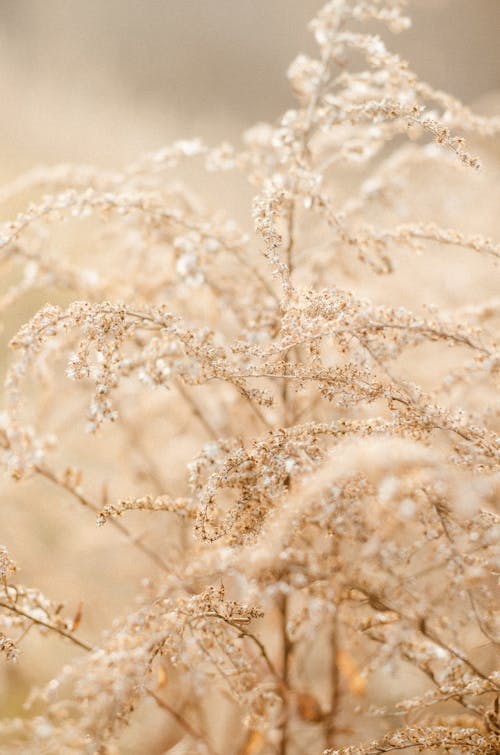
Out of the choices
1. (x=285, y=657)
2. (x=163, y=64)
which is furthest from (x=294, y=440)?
(x=163, y=64)

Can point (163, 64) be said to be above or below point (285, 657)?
above

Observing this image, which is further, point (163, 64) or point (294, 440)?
point (163, 64)

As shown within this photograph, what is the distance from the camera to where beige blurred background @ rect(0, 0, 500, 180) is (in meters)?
4.01

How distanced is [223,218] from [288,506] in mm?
734

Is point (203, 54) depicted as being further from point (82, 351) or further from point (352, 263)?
point (82, 351)

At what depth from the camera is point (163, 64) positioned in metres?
4.29

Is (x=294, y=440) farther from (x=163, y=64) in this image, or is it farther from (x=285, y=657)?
(x=163, y=64)

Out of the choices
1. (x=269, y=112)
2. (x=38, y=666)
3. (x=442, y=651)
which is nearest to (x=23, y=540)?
(x=38, y=666)

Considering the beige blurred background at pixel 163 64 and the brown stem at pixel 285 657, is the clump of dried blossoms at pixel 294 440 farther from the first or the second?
the beige blurred background at pixel 163 64

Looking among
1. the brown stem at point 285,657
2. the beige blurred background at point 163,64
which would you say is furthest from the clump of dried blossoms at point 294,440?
the beige blurred background at point 163,64

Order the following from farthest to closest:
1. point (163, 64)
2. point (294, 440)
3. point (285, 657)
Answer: point (163, 64) → point (285, 657) → point (294, 440)

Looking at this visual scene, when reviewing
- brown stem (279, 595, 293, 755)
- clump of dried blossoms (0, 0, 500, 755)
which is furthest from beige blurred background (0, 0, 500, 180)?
brown stem (279, 595, 293, 755)

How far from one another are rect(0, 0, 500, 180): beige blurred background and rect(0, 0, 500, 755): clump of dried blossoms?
3.07 metres

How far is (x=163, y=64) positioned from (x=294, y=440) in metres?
4.14
